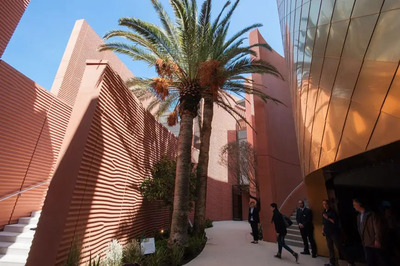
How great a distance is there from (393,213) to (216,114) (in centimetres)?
1618

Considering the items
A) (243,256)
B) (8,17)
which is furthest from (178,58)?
(243,256)

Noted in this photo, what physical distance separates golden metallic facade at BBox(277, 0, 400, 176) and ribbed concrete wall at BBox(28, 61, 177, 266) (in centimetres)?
512

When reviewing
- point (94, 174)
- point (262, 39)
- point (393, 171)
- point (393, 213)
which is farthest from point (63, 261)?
point (262, 39)

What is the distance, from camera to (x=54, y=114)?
295 inches

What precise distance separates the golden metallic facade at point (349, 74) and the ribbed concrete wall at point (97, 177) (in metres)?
5.12

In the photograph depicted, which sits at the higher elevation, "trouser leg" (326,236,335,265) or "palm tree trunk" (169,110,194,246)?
"palm tree trunk" (169,110,194,246)

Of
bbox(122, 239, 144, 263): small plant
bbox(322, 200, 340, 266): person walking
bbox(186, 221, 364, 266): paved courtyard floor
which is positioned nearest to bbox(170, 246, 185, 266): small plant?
bbox(186, 221, 364, 266): paved courtyard floor

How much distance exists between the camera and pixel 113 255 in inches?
196

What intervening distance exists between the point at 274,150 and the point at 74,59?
12.7 metres

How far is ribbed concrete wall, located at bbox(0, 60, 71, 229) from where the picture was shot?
568 centimetres

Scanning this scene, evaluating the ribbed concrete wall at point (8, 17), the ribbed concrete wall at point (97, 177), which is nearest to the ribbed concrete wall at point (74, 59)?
the ribbed concrete wall at point (8, 17)

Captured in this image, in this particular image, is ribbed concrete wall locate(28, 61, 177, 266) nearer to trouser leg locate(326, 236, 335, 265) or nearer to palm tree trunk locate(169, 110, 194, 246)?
palm tree trunk locate(169, 110, 194, 246)

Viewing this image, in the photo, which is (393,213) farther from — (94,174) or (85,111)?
(85,111)

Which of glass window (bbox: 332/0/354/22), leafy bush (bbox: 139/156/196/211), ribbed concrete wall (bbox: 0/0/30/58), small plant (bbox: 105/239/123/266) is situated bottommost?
small plant (bbox: 105/239/123/266)
